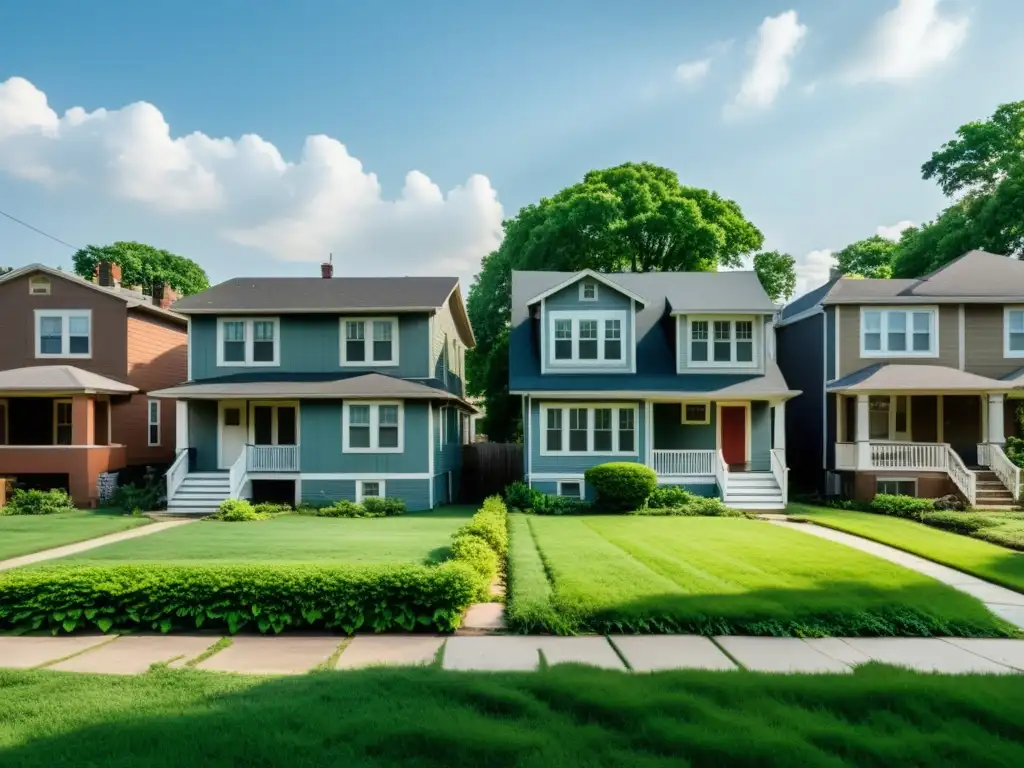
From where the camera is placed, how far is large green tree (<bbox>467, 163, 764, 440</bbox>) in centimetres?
3303

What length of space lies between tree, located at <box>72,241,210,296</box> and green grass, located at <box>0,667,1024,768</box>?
56.0 meters

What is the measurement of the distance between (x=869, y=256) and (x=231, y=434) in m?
46.4

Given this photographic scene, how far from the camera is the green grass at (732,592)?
8.31m

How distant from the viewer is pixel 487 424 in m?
33.6

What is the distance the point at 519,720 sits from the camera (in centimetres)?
473

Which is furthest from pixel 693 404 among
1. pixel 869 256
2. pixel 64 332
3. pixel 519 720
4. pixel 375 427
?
pixel 869 256

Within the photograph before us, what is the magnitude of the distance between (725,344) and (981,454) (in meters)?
8.39

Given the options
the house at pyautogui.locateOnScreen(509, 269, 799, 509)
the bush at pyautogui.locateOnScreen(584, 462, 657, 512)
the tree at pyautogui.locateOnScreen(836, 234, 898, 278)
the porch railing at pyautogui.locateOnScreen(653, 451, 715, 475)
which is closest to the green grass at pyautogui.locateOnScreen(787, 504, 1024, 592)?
the house at pyautogui.locateOnScreen(509, 269, 799, 509)

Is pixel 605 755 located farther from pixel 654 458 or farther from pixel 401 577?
pixel 654 458

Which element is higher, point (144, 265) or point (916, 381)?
point (144, 265)

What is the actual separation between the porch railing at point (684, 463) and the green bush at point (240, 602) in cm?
1378

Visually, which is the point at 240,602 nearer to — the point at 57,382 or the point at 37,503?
the point at 37,503

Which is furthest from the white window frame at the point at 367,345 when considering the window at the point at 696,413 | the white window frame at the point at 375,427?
the window at the point at 696,413

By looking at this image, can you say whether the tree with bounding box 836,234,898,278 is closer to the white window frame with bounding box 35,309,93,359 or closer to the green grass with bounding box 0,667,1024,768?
the white window frame with bounding box 35,309,93,359
